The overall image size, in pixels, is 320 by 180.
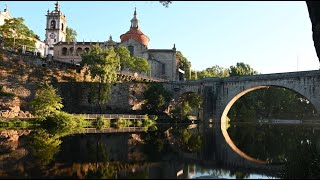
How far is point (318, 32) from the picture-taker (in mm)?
13727

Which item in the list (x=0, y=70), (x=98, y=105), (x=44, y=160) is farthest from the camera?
(x=98, y=105)

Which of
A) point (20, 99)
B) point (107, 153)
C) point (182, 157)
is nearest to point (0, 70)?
point (20, 99)

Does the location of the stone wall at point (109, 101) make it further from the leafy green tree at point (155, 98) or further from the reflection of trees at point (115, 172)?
the reflection of trees at point (115, 172)

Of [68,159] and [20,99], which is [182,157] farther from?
[20,99]

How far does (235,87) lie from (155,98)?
13853mm

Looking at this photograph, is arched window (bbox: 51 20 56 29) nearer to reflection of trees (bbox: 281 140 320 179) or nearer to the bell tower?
the bell tower

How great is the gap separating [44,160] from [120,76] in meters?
42.3

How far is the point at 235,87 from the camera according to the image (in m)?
54.2

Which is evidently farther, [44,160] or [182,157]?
[182,157]

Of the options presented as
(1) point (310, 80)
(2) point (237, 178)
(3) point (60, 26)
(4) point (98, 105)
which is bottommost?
(2) point (237, 178)

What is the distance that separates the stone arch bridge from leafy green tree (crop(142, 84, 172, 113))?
21.0 ft

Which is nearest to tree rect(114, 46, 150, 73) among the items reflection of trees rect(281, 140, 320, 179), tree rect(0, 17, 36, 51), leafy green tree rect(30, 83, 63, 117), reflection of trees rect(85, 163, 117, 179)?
tree rect(0, 17, 36, 51)

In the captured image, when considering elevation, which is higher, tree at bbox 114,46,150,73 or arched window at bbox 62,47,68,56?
arched window at bbox 62,47,68,56

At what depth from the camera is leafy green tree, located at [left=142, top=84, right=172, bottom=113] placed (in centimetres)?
5538
